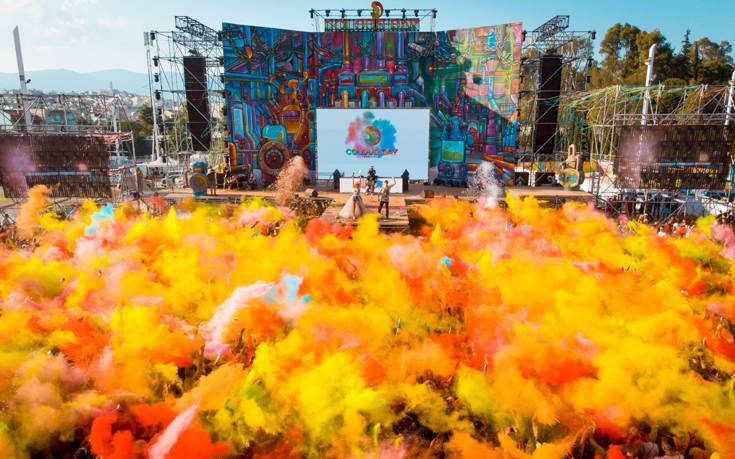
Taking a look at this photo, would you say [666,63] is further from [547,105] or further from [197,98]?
[197,98]

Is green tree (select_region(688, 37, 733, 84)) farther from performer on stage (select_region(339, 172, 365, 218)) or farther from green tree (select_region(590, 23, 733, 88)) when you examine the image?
performer on stage (select_region(339, 172, 365, 218))

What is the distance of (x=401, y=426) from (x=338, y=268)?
337 cm

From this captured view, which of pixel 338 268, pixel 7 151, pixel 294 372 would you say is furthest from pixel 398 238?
pixel 7 151

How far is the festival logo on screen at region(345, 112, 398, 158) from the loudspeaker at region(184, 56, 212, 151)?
7346 millimetres

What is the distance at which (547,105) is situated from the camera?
21.8 meters

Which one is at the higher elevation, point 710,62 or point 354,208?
point 710,62

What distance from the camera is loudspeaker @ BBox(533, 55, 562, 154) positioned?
70.2ft

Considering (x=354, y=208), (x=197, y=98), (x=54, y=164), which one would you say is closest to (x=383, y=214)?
(x=354, y=208)

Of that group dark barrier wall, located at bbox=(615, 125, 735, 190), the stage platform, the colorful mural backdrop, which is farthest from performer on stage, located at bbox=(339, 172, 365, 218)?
the colorful mural backdrop

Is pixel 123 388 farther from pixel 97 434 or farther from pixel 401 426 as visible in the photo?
pixel 401 426

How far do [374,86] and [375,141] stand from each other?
326 centimetres

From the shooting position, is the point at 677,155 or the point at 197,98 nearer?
the point at 677,155

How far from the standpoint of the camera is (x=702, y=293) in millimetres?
6969

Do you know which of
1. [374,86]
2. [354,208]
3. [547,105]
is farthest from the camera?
[374,86]
